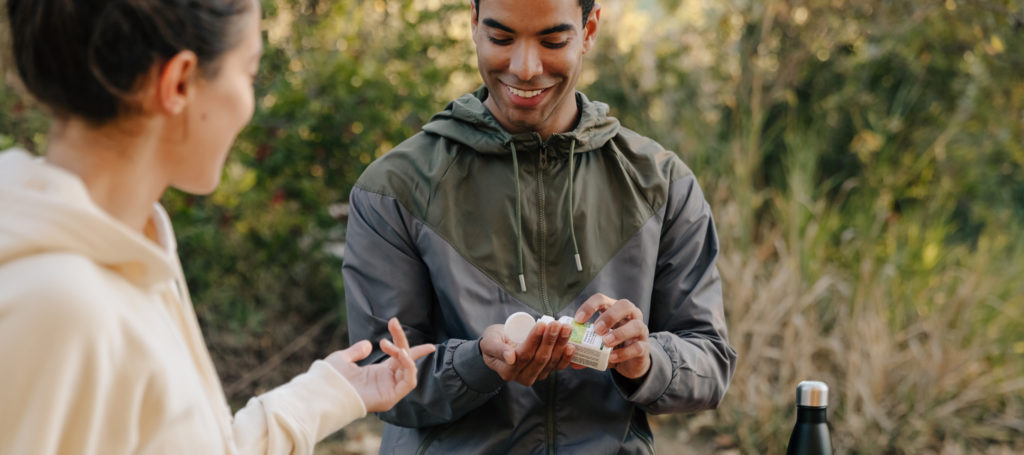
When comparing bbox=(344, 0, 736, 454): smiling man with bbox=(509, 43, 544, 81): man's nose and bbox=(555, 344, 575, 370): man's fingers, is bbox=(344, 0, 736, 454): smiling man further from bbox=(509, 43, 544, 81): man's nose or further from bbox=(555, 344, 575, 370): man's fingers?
bbox=(555, 344, 575, 370): man's fingers

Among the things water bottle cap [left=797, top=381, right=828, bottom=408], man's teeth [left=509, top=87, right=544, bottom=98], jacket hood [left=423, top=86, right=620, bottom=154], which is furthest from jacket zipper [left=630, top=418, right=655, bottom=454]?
man's teeth [left=509, top=87, right=544, bottom=98]

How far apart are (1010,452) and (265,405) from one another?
3939 mm

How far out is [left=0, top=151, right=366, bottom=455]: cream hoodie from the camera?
1.25 meters

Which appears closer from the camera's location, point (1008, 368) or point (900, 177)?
point (1008, 368)

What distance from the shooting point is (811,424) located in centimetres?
201

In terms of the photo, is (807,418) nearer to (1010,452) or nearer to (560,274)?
(560,274)

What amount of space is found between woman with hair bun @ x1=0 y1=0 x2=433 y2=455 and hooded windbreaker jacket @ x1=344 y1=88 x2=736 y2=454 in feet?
2.50

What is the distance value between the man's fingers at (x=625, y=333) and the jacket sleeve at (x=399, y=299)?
0.29 m

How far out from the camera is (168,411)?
1.38 meters

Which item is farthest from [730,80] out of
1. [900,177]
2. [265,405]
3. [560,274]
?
[265,405]

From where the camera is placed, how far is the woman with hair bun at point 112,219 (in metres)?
1.26

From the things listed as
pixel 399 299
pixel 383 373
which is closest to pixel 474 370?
pixel 399 299

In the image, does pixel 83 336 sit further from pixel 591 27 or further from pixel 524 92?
pixel 591 27

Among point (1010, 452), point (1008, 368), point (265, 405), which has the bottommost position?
point (1010, 452)
